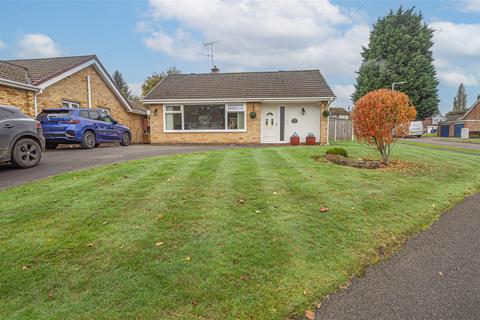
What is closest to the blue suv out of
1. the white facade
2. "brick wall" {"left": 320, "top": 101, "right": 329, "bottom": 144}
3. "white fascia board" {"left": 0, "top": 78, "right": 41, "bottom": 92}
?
"white fascia board" {"left": 0, "top": 78, "right": 41, "bottom": 92}

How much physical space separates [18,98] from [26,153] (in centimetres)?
668

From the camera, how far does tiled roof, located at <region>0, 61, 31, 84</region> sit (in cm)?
1190

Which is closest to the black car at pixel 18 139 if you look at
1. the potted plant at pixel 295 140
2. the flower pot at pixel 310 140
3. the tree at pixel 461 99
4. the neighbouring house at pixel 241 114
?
the neighbouring house at pixel 241 114

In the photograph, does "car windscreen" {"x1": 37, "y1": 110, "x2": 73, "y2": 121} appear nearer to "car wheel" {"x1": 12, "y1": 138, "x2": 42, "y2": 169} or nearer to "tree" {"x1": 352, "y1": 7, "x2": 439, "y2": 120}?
"car wheel" {"x1": 12, "y1": 138, "x2": 42, "y2": 169}

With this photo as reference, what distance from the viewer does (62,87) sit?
14.6m

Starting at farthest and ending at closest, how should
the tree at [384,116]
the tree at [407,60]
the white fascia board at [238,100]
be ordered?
the tree at [407,60] → the white fascia board at [238,100] → the tree at [384,116]

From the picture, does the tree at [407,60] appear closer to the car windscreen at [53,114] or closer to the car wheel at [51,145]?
the car windscreen at [53,114]

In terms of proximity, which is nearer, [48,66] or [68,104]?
[68,104]

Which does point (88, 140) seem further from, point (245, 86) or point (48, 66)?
point (245, 86)

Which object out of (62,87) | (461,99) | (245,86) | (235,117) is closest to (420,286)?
(235,117)

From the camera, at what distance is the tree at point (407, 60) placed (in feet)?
114

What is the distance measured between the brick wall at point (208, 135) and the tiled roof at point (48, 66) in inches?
180

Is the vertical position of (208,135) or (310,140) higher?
(208,135)

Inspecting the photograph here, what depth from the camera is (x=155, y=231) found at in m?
3.53
